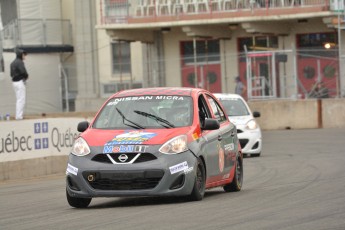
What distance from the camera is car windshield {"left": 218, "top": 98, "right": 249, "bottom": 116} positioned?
2586cm

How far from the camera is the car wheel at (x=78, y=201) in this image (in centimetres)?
1285

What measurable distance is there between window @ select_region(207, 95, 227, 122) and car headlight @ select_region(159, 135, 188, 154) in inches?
71.8

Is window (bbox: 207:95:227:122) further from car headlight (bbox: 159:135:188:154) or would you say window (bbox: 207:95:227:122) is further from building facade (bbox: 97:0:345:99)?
building facade (bbox: 97:0:345:99)

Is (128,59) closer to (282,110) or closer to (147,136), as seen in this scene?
(282,110)

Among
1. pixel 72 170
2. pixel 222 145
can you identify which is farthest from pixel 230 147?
pixel 72 170

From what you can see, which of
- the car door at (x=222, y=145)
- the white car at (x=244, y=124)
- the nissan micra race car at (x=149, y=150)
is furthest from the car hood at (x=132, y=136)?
the white car at (x=244, y=124)

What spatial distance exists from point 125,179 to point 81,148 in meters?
0.77

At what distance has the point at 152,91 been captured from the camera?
14062mm

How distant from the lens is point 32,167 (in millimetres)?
20500

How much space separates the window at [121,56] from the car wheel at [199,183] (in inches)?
→ 1294

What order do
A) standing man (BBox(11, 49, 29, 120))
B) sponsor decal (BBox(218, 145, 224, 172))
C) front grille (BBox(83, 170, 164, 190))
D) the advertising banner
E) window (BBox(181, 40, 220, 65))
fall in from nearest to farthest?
front grille (BBox(83, 170, 164, 190)), sponsor decal (BBox(218, 145, 224, 172)), the advertising banner, standing man (BBox(11, 49, 29, 120)), window (BBox(181, 40, 220, 65))

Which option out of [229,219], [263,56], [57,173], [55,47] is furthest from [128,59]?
[229,219]

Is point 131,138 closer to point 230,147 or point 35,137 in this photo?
point 230,147

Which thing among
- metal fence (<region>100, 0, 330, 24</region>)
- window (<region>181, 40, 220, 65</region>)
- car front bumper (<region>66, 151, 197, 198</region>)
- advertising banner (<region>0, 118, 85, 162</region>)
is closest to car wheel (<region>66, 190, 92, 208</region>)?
car front bumper (<region>66, 151, 197, 198</region>)
